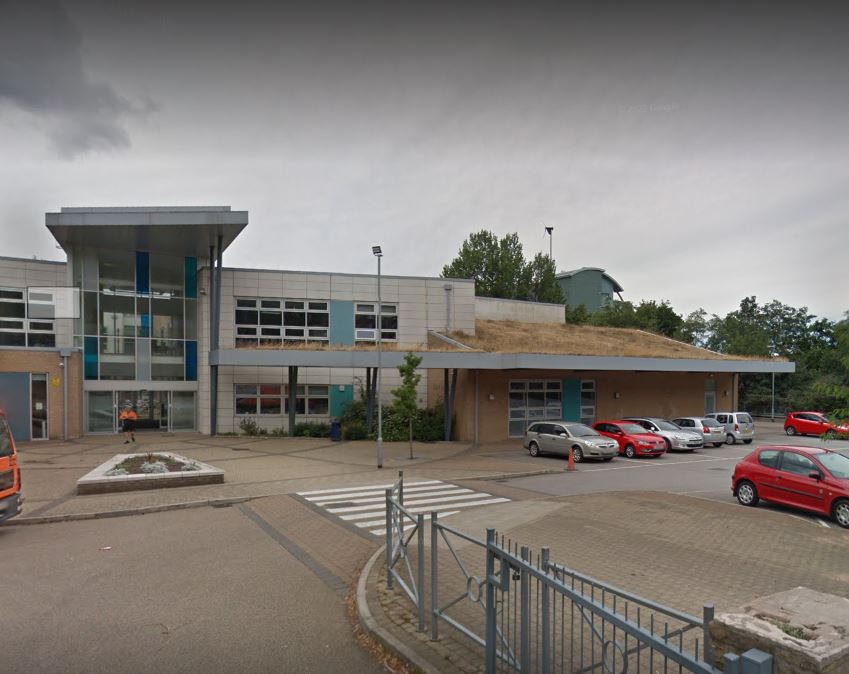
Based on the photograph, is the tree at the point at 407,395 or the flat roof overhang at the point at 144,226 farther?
the flat roof overhang at the point at 144,226

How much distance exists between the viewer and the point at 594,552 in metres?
8.77

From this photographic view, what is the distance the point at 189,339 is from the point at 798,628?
31.3 m

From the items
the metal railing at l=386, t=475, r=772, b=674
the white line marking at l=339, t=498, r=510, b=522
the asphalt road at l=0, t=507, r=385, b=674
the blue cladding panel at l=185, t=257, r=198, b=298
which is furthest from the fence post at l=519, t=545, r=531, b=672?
the blue cladding panel at l=185, t=257, r=198, b=298

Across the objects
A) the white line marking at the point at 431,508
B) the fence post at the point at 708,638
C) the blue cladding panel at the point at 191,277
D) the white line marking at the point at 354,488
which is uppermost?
the blue cladding panel at the point at 191,277

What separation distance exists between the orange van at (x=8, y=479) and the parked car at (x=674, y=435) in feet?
72.8

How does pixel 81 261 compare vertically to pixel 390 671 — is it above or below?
above

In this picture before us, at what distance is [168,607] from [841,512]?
12.1m

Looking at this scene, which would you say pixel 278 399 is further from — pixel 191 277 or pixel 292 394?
pixel 191 277

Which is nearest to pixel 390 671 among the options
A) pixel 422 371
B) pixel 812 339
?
pixel 422 371

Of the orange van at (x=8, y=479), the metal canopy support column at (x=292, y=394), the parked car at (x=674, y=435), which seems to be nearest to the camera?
the orange van at (x=8, y=479)

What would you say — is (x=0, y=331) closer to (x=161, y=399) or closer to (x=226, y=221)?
(x=161, y=399)

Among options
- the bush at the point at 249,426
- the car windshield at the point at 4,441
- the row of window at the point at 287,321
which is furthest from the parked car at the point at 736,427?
the car windshield at the point at 4,441

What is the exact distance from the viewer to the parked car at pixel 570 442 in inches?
821

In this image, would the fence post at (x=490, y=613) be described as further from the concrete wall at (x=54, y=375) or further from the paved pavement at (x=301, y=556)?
the concrete wall at (x=54, y=375)
